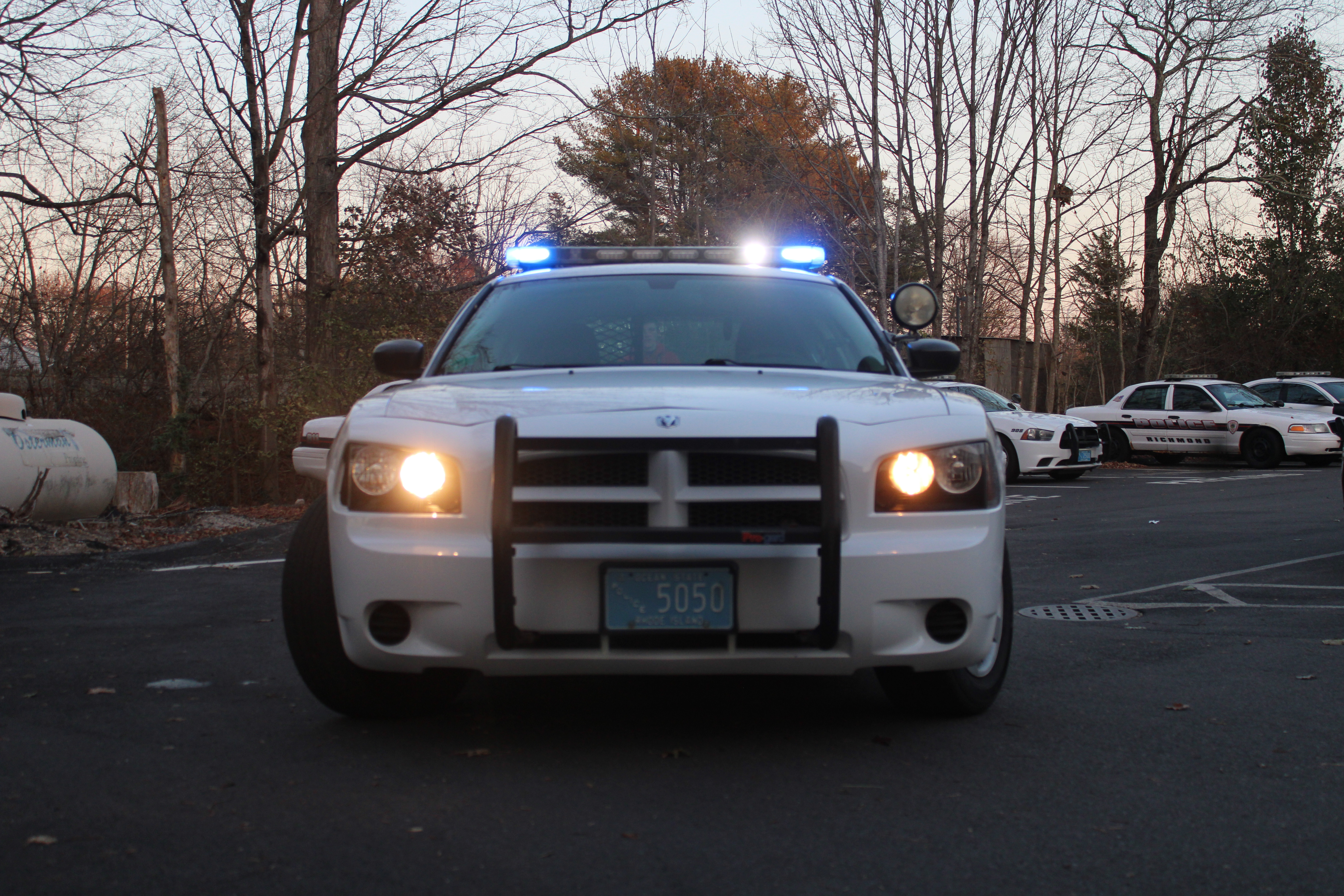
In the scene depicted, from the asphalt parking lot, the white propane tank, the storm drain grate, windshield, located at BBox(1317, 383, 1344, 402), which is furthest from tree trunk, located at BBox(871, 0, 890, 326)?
the asphalt parking lot

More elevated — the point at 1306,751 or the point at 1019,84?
the point at 1019,84

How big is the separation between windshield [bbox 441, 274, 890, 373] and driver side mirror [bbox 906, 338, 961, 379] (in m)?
0.17

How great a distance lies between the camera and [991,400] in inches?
768

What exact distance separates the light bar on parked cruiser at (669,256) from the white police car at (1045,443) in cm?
1260

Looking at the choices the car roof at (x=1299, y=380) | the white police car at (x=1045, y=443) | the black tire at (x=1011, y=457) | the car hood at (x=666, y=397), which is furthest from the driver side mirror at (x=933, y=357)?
the car roof at (x=1299, y=380)

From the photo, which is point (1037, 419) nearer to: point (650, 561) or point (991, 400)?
point (991, 400)

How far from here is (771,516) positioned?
3584 mm

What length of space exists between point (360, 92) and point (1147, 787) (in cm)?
1631

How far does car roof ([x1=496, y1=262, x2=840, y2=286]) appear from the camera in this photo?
533cm

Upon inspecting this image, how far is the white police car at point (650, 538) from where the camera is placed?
3498 millimetres

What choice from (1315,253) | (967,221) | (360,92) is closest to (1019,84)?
(967,221)

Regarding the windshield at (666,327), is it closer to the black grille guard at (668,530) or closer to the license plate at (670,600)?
the black grille guard at (668,530)

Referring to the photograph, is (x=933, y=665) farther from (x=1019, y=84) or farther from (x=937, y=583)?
(x=1019, y=84)

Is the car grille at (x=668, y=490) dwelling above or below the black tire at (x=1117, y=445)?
above
